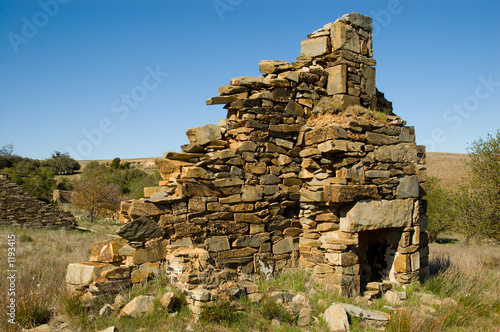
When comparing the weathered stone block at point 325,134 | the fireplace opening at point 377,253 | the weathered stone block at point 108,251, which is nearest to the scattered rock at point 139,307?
the weathered stone block at point 108,251

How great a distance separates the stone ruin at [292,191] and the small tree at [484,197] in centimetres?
661

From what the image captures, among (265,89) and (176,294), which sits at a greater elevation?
(265,89)

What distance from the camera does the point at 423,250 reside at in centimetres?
666

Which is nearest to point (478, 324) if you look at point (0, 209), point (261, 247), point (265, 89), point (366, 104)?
point (261, 247)

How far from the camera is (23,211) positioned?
15.1m

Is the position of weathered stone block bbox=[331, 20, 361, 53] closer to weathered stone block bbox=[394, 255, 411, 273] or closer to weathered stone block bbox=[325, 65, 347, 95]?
weathered stone block bbox=[325, 65, 347, 95]

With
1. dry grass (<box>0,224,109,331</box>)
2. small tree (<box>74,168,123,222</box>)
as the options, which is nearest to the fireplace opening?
dry grass (<box>0,224,109,331</box>)

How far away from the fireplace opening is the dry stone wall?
1381 cm

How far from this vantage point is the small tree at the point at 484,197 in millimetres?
11625

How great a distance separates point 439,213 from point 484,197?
575 cm

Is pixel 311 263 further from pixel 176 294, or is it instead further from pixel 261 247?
pixel 176 294

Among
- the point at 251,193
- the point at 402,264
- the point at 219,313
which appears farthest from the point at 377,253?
the point at 219,313

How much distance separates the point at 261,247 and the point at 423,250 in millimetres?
3113

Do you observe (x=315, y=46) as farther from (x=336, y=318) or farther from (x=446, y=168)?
(x=446, y=168)
